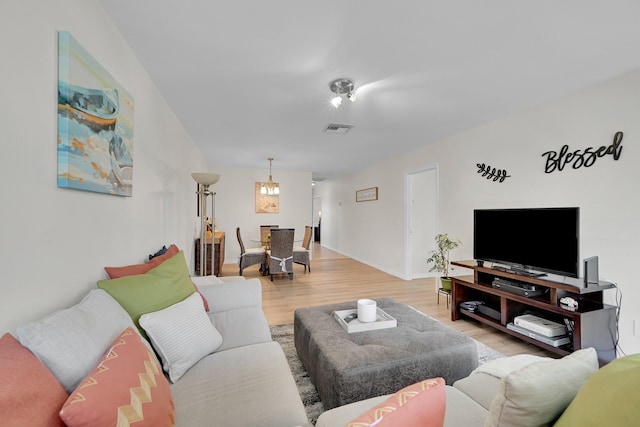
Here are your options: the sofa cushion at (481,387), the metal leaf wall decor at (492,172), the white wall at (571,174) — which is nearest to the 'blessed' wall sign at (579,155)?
the white wall at (571,174)

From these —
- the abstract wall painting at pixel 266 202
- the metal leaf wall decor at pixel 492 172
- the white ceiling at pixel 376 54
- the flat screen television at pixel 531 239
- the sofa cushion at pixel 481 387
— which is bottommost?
the sofa cushion at pixel 481 387

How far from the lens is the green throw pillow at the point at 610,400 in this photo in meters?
0.52

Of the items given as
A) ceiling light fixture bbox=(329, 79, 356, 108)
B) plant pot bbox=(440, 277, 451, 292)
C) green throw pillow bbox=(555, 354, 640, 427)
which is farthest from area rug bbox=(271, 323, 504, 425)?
ceiling light fixture bbox=(329, 79, 356, 108)

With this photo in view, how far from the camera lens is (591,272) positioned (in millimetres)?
2100

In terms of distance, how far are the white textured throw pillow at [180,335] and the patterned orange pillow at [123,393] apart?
10.6 inches

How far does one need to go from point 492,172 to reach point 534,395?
10.6 ft

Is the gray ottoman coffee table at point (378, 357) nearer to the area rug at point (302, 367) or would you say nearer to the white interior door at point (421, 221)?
the area rug at point (302, 367)

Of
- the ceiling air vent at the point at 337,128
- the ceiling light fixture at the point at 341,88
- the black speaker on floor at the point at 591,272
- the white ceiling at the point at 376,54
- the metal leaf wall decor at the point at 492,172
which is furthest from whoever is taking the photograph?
the ceiling air vent at the point at 337,128

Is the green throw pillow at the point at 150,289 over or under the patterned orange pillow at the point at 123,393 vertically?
over

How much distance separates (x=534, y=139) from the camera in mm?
2865

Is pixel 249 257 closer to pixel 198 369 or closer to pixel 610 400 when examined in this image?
pixel 198 369

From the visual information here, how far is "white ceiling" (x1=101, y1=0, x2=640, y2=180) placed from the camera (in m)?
1.56

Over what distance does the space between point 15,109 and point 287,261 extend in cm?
415

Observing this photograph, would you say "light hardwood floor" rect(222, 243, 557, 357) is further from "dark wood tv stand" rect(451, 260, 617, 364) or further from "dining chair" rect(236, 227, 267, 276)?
"dining chair" rect(236, 227, 267, 276)
